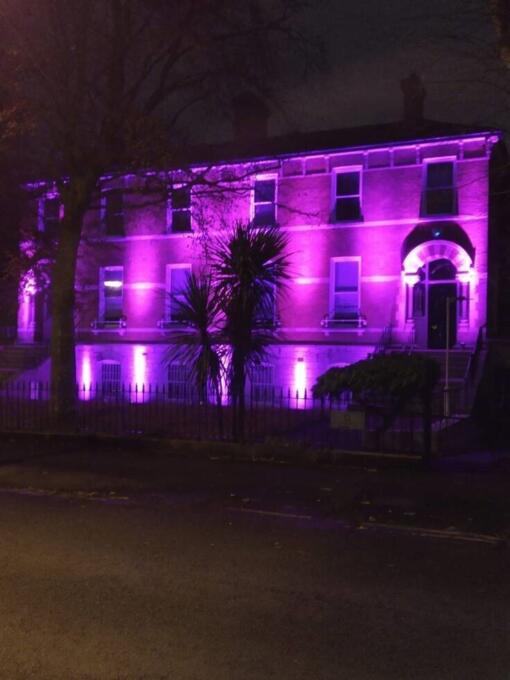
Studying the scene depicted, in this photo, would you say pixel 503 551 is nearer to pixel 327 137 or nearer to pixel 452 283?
pixel 452 283

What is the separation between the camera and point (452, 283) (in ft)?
67.4

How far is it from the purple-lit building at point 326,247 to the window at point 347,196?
0.03m

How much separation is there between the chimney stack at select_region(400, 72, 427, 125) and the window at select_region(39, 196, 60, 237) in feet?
38.6

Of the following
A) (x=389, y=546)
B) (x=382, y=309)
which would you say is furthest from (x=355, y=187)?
(x=389, y=546)

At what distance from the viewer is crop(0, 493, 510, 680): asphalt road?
4.15 m

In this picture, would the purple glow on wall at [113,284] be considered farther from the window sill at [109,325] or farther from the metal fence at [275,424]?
the metal fence at [275,424]

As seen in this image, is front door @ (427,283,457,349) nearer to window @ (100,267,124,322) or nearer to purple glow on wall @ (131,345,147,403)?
purple glow on wall @ (131,345,147,403)

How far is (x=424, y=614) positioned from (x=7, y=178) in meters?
15.9

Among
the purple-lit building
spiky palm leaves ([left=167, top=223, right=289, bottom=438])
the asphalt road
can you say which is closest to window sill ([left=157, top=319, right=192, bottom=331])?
the purple-lit building

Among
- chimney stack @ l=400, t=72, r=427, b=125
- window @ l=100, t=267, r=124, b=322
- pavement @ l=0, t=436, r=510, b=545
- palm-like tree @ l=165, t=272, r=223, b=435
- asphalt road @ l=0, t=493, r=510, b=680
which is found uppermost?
chimney stack @ l=400, t=72, r=427, b=125

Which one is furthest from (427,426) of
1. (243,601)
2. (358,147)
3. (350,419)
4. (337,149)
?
(337,149)

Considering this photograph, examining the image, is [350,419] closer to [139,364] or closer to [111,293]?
[139,364]

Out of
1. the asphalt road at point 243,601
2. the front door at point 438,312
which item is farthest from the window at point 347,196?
the asphalt road at point 243,601

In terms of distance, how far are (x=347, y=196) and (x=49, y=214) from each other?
9.83 meters
